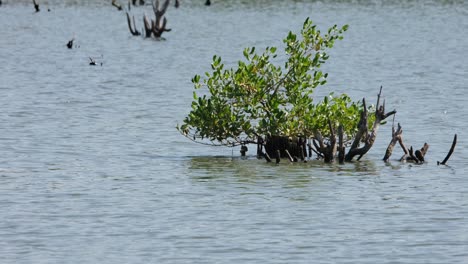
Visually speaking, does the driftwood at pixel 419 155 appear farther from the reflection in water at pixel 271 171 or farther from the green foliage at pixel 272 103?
the green foliage at pixel 272 103

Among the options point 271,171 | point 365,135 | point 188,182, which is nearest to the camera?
point 188,182

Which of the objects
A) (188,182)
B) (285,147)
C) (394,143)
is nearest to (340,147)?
(394,143)

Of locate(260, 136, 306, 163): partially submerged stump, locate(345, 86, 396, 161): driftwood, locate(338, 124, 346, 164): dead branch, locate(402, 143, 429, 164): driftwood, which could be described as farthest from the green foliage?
locate(402, 143, 429, 164): driftwood

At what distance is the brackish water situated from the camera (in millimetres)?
18375

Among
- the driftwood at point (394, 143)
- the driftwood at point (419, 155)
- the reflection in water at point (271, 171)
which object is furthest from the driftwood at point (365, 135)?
the driftwood at point (419, 155)

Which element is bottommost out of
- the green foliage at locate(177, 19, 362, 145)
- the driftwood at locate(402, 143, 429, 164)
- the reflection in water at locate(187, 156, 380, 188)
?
the reflection in water at locate(187, 156, 380, 188)

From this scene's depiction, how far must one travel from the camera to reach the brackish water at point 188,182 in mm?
18375

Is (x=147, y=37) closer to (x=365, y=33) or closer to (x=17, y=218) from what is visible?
(x=365, y=33)

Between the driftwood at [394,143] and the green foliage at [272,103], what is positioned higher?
the green foliage at [272,103]

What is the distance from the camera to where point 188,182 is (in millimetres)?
24422

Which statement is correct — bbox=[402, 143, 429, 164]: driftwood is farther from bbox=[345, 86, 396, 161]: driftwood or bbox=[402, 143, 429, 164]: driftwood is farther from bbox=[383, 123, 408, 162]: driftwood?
bbox=[345, 86, 396, 161]: driftwood

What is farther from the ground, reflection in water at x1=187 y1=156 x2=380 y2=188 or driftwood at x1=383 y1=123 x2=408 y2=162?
driftwood at x1=383 y1=123 x2=408 y2=162

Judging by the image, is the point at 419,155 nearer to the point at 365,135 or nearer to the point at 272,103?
the point at 365,135

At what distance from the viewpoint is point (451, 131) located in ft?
108
